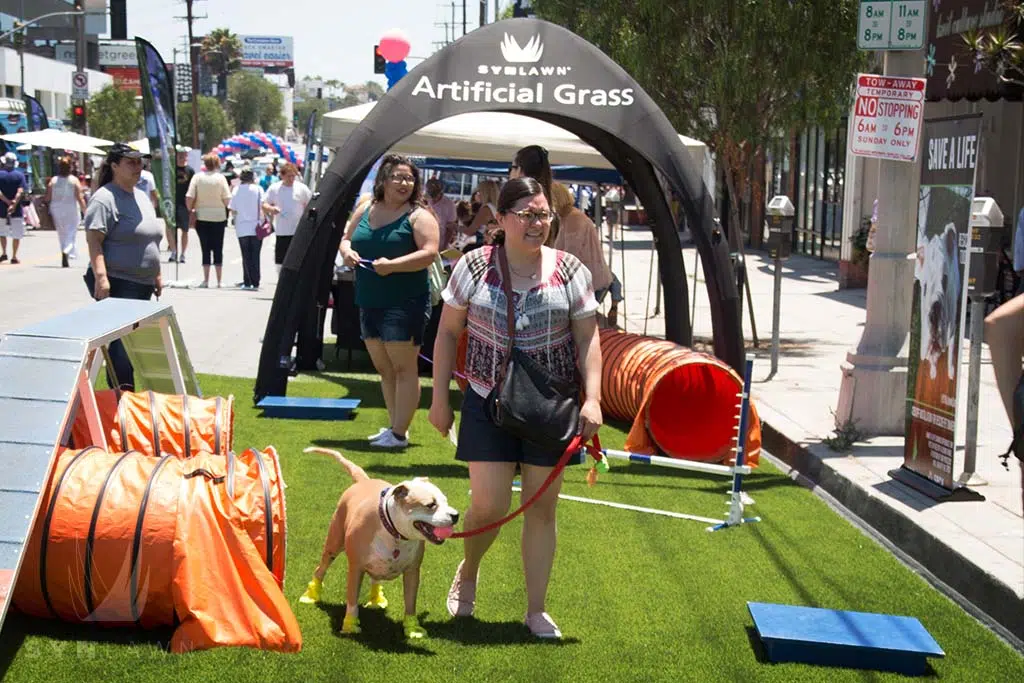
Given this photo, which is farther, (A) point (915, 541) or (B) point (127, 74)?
(B) point (127, 74)

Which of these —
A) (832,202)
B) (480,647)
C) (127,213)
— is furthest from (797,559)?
(832,202)

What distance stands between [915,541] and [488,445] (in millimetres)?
3065

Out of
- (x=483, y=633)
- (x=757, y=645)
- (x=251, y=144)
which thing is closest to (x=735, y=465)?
(x=757, y=645)

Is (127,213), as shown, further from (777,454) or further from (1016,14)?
(1016,14)

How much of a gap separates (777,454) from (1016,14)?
6.52 m

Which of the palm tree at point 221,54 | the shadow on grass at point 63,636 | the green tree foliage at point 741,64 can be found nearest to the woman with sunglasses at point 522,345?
the shadow on grass at point 63,636

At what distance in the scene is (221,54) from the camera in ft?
474

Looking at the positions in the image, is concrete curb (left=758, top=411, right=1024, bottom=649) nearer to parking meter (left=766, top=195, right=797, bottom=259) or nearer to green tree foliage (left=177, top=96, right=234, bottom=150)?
parking meter (left=766, top=195, right=797, bottom=259)

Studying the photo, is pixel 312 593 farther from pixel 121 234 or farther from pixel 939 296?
pixel 939 296

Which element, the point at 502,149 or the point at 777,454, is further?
the point at 502,149

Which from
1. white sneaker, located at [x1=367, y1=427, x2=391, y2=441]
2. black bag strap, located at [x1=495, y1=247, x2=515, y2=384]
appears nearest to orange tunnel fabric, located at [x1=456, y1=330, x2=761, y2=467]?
white sneaker, located at [x1=367, y1=427, x2=391, y2=441]

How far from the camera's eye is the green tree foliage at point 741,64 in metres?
14.8

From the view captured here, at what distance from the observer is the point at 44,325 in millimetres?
6227

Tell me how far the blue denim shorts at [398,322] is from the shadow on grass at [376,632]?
3548mm
